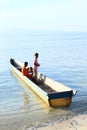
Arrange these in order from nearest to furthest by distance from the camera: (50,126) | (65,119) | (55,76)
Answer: (50,126)
(65,119)
(55,76)

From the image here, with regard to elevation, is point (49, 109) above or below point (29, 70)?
below

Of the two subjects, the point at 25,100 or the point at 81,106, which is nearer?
the point at 81,106

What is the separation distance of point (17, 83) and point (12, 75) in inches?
145

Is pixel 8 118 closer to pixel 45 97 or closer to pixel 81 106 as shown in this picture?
pixel 45 97

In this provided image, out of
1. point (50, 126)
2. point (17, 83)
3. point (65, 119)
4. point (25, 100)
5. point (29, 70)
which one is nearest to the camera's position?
point (50, 126)

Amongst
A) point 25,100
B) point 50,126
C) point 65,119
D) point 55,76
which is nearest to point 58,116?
point 65,119

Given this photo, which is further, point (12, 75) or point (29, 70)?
point (12, 75)

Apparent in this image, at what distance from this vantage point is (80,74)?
26.1 meters

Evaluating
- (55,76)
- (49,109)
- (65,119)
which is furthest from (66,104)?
(55,76)

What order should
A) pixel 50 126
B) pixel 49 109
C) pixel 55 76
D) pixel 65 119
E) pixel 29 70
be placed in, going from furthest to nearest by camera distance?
1. pixel 55 76
2. pixel 29 70
3. pixel 49 109
4. pixel 65 119
5. pixel 50 126

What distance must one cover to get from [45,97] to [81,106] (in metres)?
1.87

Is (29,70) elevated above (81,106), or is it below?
above

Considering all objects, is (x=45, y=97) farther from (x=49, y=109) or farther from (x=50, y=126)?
(x=50, y=126)

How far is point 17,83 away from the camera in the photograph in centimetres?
2331
